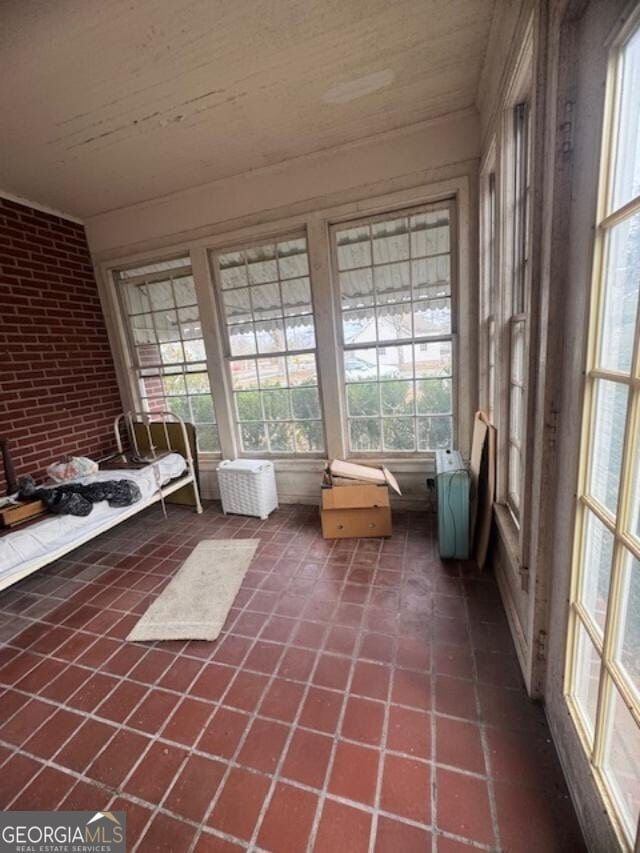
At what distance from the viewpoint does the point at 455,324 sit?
2.75m

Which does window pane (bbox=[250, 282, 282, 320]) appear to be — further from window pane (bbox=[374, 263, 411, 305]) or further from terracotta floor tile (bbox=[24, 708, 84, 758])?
terracotta floor tile (bbox=[24, 708, 84, 758])

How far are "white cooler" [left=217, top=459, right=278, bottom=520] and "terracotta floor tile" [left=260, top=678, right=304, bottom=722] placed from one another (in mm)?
1723

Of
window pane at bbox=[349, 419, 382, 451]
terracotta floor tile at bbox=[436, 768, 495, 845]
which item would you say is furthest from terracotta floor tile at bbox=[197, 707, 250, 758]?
window pane at bbox=[349, 419, 382, 451]

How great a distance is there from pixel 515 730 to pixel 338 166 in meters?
3.56

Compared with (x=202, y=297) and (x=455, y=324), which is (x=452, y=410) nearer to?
(x=455, y=324)

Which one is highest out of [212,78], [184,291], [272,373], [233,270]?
[212,78]

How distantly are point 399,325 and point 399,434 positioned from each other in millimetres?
953

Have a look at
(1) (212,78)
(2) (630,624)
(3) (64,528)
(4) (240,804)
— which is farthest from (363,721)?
(1) (212,78)

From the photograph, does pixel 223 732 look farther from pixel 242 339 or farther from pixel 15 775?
pixel 242 339

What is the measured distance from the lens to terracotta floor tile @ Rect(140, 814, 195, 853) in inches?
41.4

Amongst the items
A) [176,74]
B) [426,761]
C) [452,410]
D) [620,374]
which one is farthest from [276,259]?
[426,761]

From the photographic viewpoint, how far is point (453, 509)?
89.0 inches

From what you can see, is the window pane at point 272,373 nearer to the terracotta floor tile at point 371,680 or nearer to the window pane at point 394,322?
the window pane at point 394,322

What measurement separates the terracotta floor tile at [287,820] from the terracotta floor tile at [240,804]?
43mm
